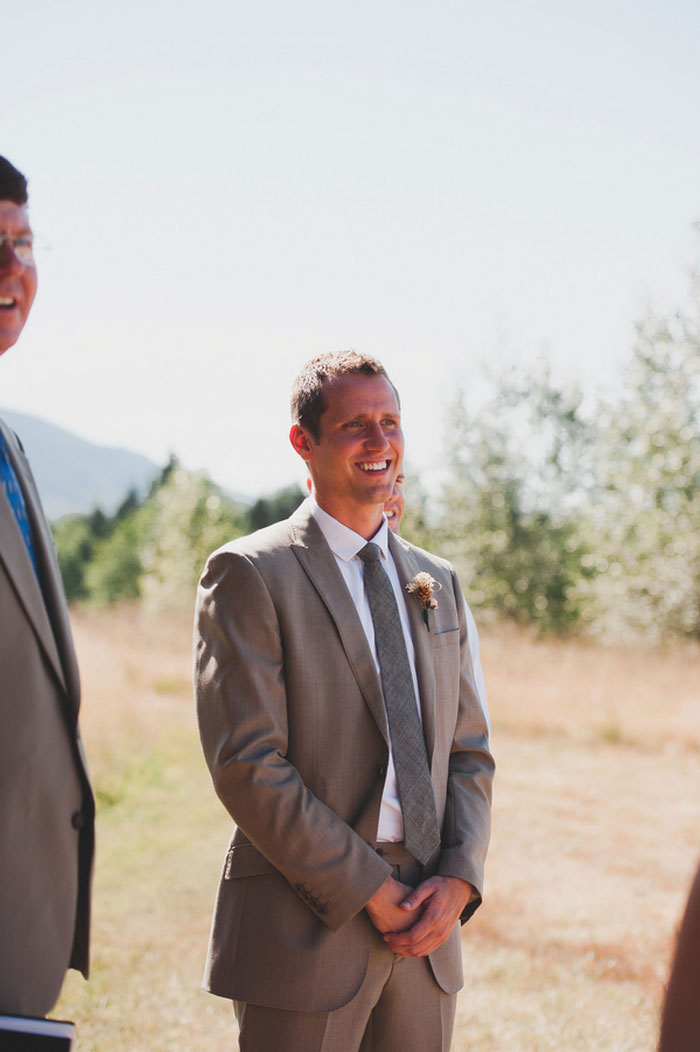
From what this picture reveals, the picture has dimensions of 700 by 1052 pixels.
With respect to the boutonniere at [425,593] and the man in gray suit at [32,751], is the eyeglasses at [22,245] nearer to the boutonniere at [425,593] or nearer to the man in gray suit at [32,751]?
the man in gray suit at [32,751]

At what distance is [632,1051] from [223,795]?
10.2ft

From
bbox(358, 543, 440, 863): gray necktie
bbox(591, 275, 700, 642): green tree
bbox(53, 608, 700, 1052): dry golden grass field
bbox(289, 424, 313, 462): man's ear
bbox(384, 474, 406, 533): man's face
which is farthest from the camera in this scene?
bbox(591, 275, 700, 642): green tree

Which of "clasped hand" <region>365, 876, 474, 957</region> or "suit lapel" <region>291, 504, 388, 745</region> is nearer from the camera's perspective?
"clasped hand" <region>365, 876, 474, 957</region>

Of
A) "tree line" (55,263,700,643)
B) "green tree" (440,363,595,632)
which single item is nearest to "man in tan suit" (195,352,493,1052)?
"tree line" (55,263,700,643)

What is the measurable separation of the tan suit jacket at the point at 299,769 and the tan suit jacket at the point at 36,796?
2.08 feet

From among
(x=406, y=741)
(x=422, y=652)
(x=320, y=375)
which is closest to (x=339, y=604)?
(x=422, y=652)

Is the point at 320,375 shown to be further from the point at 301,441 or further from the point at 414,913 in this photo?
the point at 414,913

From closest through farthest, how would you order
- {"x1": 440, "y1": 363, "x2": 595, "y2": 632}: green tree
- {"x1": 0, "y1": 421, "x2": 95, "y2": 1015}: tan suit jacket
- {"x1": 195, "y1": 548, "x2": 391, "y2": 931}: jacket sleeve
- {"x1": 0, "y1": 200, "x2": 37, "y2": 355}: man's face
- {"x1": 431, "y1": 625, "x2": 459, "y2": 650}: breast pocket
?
{"x1": 0, "y1": 421, "x2": 95, "y2": 1015}: tan suit jacket
{"x1": 0, "y1": 200, "x2": 37, "y2": 355}: man's face
{"x1": 195, "y1": 548, "x2": 391, "y2": 931}: jacket sleeve
{"x1": 431, "y1": 625, "x2": 459, "y2": 650}: breast pocket
{"x1": 440, "y1": 363, "x2": 595, "y2": 632}: green tree

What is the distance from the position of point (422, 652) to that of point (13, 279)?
52.2 inches

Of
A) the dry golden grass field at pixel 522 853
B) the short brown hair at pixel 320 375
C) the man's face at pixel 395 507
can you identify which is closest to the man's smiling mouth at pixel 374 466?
the short brown hair at pixel 320 375

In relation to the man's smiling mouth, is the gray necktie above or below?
below

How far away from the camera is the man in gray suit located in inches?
57.8

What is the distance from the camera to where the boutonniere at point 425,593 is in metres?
2.49

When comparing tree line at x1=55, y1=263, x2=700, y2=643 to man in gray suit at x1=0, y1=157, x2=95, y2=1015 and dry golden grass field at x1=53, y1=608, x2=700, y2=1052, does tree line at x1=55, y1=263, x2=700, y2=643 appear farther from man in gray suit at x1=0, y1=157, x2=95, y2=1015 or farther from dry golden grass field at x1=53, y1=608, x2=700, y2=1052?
man in gray suit at x1=0, y1=157, x2=95, y2=1015
